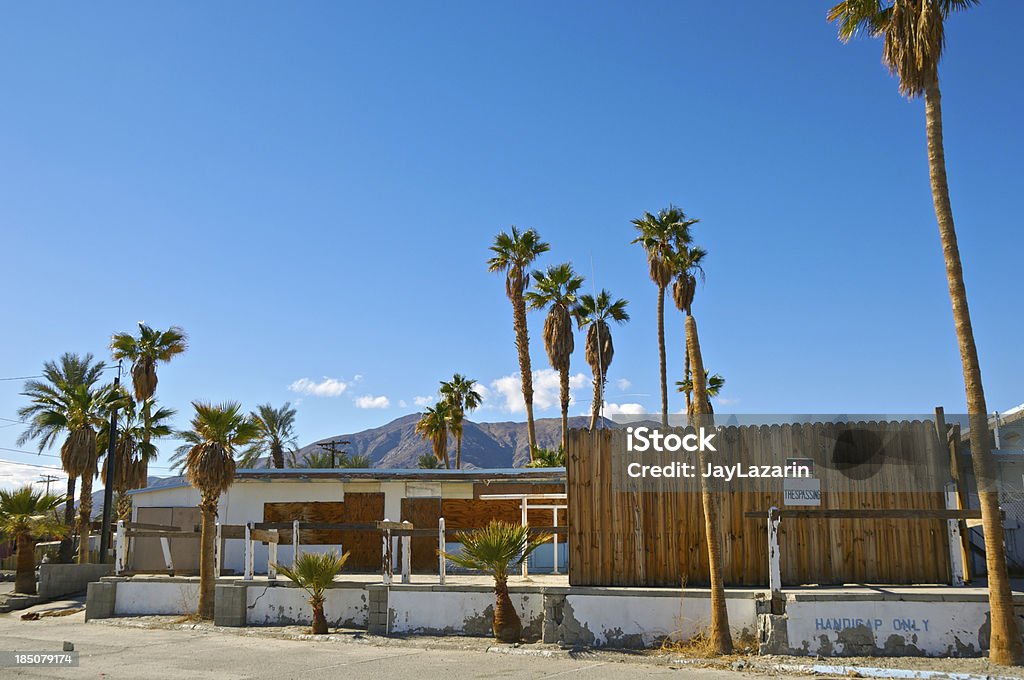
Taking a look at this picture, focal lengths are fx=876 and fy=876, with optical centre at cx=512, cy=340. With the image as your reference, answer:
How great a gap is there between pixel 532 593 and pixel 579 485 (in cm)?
185

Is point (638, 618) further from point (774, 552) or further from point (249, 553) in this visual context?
point (249, 553)

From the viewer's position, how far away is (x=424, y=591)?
573 inches

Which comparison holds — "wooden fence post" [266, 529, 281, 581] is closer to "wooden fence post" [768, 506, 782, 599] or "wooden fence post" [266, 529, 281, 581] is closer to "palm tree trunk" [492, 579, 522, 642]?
"palm tree trunk" [492, 579, 522, 642]

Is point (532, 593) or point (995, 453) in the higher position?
point (995, 453)

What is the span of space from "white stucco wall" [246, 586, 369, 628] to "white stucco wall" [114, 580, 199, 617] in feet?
6.56

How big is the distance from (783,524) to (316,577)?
300 inches

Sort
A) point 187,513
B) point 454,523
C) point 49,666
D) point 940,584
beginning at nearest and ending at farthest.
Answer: point 49,666
point 940,584
point 454,523
point 187,513

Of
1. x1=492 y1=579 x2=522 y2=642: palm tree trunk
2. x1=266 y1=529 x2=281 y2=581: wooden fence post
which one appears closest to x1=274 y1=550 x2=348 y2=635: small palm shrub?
x1=266 y1=529 x2=281 y2=581: wooden fence post

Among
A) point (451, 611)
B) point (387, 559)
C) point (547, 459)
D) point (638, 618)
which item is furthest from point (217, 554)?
point (547, 459)

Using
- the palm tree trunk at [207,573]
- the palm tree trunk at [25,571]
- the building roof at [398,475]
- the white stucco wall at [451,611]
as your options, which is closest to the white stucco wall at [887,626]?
the white stucco wall at [451,611]

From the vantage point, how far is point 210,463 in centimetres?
1684

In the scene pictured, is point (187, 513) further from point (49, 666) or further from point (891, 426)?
point (891, 426)

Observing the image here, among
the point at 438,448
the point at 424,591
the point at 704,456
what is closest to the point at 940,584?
the point at 704,456

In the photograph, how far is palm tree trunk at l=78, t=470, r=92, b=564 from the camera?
92.2ft
